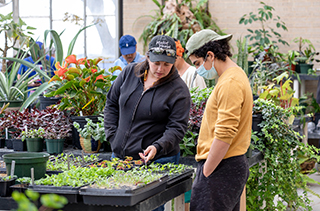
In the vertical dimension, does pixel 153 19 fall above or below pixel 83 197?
above

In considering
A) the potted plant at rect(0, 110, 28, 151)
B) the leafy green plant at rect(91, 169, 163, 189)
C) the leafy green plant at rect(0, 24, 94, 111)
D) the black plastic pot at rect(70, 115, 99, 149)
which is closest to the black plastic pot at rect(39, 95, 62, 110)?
the leafy green plant at rect(0, 24, 94, 111)

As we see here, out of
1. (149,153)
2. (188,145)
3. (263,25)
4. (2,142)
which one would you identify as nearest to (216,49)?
(149,153)

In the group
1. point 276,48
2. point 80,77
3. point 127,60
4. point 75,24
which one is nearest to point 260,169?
point 80,77

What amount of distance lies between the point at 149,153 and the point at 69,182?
1.78ft

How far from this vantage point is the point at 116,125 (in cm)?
232

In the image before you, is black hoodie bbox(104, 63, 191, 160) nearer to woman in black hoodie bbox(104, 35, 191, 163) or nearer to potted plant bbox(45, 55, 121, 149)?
woman in black hoodie bbox(104, 35, 191, 163)

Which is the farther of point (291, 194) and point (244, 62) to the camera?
point (244, 62)

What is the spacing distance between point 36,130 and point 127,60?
71.1 inches

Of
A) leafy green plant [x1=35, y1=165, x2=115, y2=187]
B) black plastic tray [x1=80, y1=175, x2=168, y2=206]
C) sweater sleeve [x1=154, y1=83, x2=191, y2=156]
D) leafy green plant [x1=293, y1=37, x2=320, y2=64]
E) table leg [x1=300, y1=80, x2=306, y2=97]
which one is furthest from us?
table leg [x1=300, y1=80, x2=306, y2=97]

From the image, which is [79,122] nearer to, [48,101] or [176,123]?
[48,101]

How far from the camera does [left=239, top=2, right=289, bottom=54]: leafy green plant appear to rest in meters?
6.50

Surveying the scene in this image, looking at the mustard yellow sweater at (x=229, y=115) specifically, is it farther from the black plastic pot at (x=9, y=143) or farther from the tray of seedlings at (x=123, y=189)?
the black plastic pot at (x=9, y=143)

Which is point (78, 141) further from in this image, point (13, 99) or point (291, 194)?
point (291, 194)

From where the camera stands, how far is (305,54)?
6.57 m
